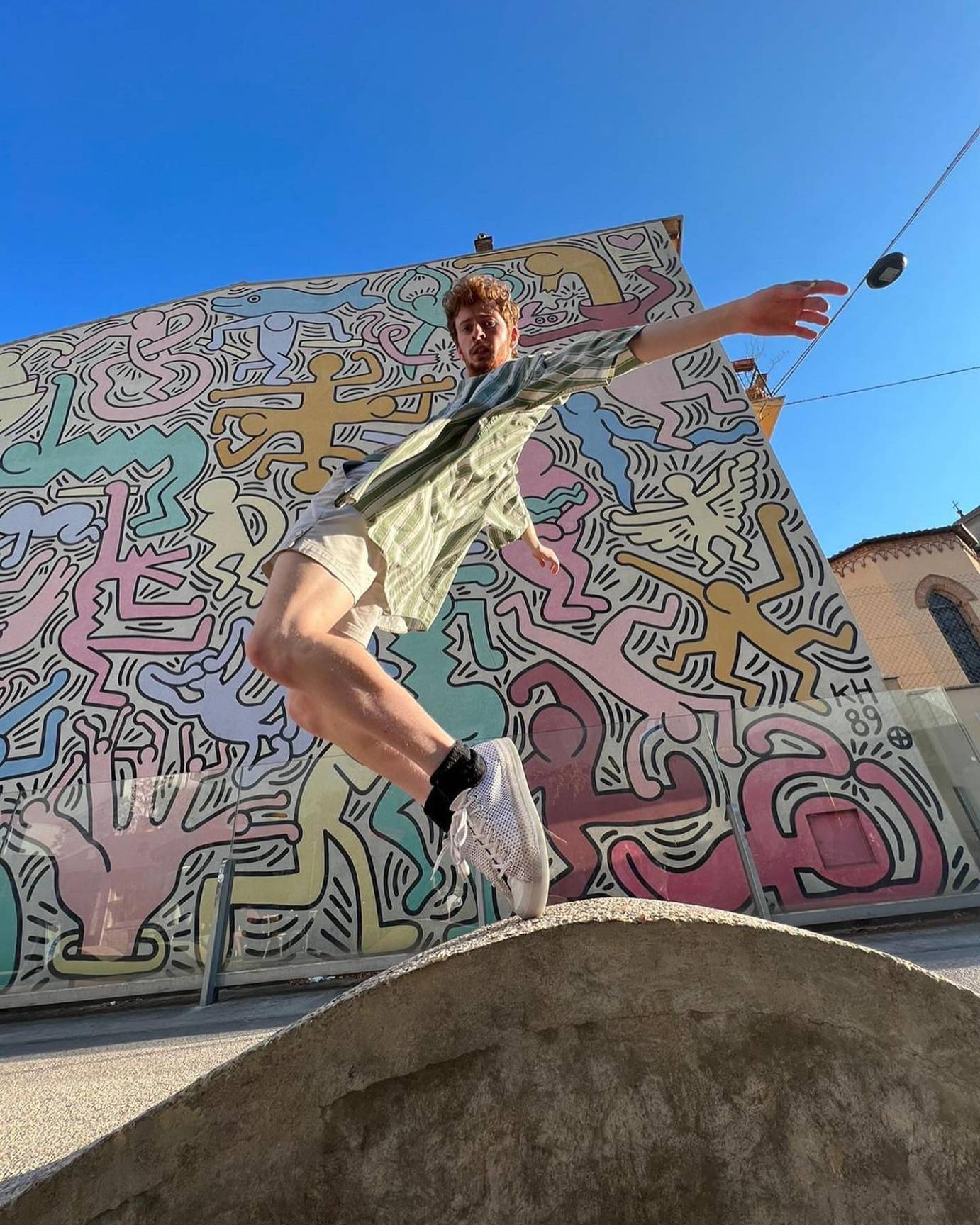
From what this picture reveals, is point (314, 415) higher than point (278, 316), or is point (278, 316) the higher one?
point (278, 316)

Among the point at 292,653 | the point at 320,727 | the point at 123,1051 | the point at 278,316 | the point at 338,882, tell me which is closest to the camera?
the point at 292,653

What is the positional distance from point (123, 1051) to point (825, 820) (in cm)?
343

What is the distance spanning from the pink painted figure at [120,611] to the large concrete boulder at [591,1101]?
4736 millimetres

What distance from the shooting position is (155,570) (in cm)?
550

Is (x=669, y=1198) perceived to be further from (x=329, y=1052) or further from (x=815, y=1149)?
(x=329, y=1052)

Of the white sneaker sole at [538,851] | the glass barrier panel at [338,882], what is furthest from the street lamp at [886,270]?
the white sneaker sole at [538,851]

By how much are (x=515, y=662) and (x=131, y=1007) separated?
2.92 metres

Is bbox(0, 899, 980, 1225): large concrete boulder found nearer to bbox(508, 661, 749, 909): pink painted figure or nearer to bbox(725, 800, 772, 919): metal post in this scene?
bbox(508, 661, 749, 909): pink painted figure

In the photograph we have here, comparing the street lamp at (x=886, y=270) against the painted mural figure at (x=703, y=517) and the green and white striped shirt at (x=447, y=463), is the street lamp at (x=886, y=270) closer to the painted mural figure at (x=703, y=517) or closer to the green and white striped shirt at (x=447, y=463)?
the painted mural figure at (x=703, y=517)

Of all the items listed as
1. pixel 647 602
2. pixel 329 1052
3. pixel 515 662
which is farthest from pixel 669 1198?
pixel 647 602

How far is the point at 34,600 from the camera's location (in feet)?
18.0

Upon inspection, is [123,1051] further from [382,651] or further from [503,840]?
[382,651]

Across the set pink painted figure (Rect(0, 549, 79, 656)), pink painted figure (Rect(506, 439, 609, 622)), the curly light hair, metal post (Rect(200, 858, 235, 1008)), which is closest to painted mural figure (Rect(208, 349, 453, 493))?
pink painted figure (Rect(506, 439, 609, 622))

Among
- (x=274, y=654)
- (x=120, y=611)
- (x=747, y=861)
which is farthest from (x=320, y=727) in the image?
(x=120, y=611)
